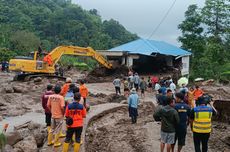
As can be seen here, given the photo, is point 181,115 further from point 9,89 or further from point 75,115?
point 9,89

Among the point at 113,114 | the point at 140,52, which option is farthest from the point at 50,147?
the point at 140,52

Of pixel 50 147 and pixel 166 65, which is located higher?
pixel 166 65

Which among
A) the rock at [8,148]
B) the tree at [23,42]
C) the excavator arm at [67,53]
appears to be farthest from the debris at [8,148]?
the tree at [23,42]

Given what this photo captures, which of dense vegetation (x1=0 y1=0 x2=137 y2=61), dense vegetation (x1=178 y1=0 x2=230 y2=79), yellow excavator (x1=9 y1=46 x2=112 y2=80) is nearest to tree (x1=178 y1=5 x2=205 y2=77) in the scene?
dense vegetation (x1=178 y1=0 x2=230 y2=79)

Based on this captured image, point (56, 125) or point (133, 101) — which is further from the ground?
point (133, 101)

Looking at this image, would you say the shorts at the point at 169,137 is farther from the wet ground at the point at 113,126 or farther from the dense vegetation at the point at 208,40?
the dense vegetation at the point at 208,40

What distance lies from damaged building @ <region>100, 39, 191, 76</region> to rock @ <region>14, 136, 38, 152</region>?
78.0 feet

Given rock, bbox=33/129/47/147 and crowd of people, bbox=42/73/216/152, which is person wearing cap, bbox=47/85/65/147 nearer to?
crowd of people, bbox=42/73/216/152

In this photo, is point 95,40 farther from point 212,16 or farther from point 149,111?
point 149,111

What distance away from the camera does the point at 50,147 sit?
392 inches

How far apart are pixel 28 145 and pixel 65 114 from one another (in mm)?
2093

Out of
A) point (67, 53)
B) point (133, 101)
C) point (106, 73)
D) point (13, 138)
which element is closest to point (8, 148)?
point (13, 138)

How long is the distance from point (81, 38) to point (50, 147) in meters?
70.4

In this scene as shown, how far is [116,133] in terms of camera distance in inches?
529
